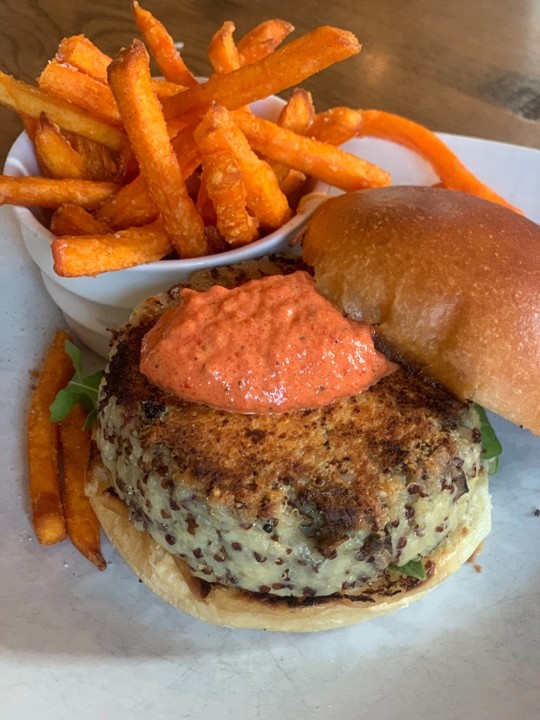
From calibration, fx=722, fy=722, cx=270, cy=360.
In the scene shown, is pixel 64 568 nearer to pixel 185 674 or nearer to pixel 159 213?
pixel 185 674

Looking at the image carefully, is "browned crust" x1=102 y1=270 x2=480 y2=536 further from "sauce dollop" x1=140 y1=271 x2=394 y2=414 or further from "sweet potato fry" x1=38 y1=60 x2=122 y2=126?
"sweet potato fry" x1=38 y1=60 x2=122 y2=126

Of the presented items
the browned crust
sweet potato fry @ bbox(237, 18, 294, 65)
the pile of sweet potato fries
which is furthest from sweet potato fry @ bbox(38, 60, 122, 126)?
the browned crust

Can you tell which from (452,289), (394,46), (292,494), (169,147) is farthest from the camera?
(394,46)

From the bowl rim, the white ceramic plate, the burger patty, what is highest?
the bowl rim

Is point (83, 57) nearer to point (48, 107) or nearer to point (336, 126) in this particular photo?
point (48, 107)

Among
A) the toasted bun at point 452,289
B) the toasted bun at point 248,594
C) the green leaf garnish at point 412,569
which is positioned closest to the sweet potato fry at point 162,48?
the toasted bun at point 452,289

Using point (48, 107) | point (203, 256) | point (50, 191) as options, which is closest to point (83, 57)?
point (48, 107)
